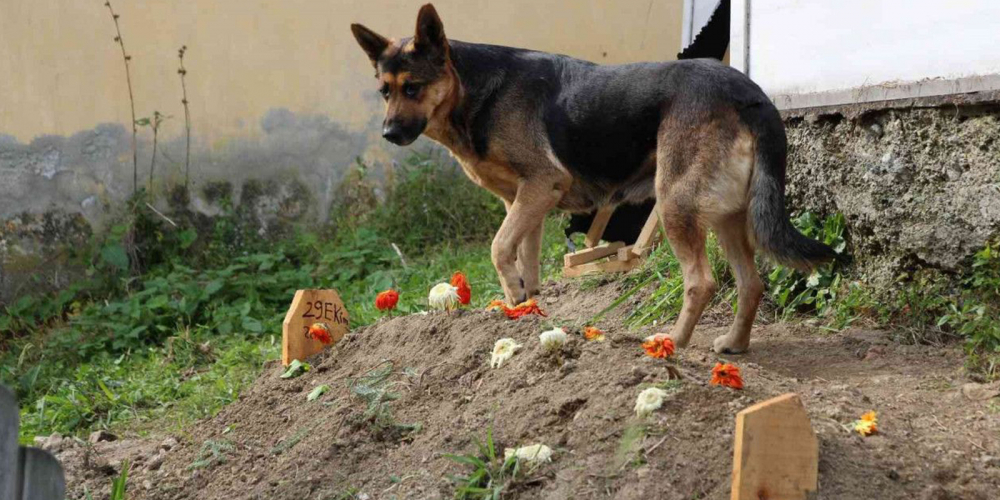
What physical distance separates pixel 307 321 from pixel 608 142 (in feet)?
5.88

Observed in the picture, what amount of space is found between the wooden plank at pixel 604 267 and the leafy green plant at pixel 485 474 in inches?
131

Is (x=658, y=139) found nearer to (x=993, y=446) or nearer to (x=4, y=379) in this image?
(x=993, y=446)

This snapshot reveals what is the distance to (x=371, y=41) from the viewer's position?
5660 mm

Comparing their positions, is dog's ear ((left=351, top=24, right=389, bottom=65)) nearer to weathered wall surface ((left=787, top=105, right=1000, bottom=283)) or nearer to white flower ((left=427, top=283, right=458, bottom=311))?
white flower ((left=427, top=283, right=458, bottom=311))

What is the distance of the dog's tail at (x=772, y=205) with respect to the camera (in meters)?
4.68

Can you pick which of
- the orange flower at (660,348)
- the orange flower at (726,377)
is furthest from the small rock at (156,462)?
the orange flower at (726,377)

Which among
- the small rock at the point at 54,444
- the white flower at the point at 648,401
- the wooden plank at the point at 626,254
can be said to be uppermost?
the white flower at the point at 648,401

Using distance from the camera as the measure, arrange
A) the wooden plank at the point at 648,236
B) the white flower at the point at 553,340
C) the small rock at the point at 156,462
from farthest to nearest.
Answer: the wooden plank at the point at 648,236, the small rock at the point at 156,462, the white flower at the point at 553,340

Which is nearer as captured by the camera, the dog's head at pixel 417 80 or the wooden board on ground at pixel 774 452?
the wooden board on ground at pixel 774 452

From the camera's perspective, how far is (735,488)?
2.95 m

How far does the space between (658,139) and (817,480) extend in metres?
2.31

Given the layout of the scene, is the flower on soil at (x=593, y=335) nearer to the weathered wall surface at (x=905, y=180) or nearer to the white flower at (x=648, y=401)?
the white flower at (x=648, y=401)

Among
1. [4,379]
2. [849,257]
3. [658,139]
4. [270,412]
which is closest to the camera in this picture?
[270,412]

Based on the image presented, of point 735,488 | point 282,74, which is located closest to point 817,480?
point 735,488
